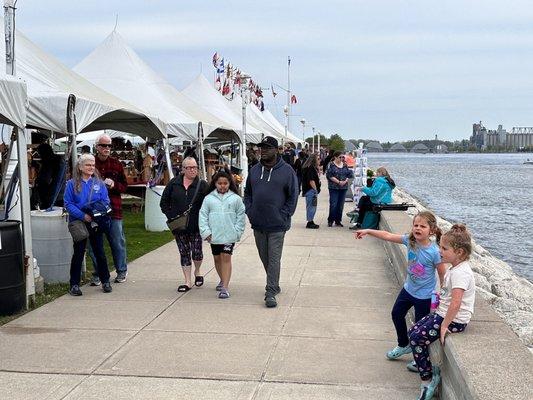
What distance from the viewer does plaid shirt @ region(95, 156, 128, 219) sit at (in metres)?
8.89

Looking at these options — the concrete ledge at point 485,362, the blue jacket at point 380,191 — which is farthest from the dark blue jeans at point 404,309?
the blue jacket at point 380,191

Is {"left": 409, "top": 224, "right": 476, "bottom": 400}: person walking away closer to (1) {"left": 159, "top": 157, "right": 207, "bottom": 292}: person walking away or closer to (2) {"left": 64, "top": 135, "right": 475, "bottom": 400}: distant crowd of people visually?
(2) {"left": 64, "top": 135, "right": 475, "bottom": 400}: distant crowd of people

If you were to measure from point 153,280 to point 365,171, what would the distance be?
11091 millimetres

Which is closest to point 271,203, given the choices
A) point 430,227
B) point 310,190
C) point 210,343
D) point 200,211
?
point 200,211

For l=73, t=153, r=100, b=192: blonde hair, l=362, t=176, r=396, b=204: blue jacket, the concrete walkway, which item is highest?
l=73, t=153, r=100, b=192: blonde hair

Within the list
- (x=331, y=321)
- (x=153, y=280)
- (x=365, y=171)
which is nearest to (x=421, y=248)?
(x=331, y=321)

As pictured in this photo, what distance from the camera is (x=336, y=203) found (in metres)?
15.7

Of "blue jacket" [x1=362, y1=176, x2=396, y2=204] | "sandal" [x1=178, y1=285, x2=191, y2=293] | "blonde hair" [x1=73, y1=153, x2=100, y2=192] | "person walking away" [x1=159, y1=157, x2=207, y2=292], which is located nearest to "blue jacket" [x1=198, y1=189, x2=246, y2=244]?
"person walking away" [x1=159, y1=157, x2=207, y2=292]

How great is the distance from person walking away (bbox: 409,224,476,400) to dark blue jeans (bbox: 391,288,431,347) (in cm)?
63

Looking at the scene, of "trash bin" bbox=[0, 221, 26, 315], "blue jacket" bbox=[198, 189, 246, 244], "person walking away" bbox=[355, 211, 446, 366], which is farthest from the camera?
"blue jacket" bbox=[198, 189, 246, 244]

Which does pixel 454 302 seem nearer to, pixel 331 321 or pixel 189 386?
pixel 189 386

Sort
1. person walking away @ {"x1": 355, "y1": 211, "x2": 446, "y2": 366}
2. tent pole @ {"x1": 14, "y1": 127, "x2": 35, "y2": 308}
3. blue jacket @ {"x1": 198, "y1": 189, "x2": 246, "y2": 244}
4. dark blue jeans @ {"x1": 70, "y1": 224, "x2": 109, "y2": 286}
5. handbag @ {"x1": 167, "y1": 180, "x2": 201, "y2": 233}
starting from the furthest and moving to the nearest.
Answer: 1. handbag @ {"x1": 167, "y1": 180, "x2": 201, "y2": 233}
2. dark blue jeans @ {"x1": 70, "y1": 224, "x2": 109, "y2": 286}
3. blue jacket @ {"x1": 198, "y1": 189, "x2": 246, "y2": 244}
4. tent pole @ {"x1": 14, "y1": 127, "x2": 35, "y2": 308}
5. person walking away @ {"x1": 355, "y1": 211, "x2": 446, "y2": 366}

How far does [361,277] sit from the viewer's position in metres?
9.63

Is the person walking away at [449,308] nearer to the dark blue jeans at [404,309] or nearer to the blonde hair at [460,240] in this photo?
the blonde hair at [460,240]
